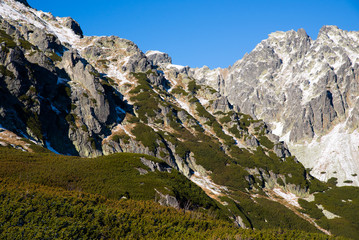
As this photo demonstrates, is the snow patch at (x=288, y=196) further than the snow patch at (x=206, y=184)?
Yes

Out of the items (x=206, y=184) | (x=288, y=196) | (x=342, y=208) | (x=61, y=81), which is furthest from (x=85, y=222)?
(x=342, y=208)

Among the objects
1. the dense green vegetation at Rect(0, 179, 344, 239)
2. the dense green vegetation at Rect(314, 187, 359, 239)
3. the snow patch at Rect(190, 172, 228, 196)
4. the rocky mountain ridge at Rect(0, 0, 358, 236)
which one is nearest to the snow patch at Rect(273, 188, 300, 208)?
the rocky mountain ridge at Rect(0, 0, 358, 236)

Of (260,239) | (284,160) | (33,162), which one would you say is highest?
(284,160)

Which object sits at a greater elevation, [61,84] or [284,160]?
[61,84]

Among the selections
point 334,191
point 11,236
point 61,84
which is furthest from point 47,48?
point 334,191

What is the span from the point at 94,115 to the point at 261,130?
124m

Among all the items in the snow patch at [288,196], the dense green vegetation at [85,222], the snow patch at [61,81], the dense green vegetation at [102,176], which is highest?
the snow patch at [61,81]

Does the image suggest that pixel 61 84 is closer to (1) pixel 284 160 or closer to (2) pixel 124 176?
(2) pixel 124 176

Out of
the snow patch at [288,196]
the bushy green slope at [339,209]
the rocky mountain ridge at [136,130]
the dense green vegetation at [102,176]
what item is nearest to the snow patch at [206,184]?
the rocky mountain ridge at [136,130]

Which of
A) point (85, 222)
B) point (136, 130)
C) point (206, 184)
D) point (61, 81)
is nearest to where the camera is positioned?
point (85, 222)

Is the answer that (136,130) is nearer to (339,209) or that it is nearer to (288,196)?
(288,196)

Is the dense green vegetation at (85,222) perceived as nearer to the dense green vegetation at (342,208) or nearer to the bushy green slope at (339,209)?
the dense green vegetation at (342,208)

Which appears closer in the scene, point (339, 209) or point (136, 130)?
point (339, 209)

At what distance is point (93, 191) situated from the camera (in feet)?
132
